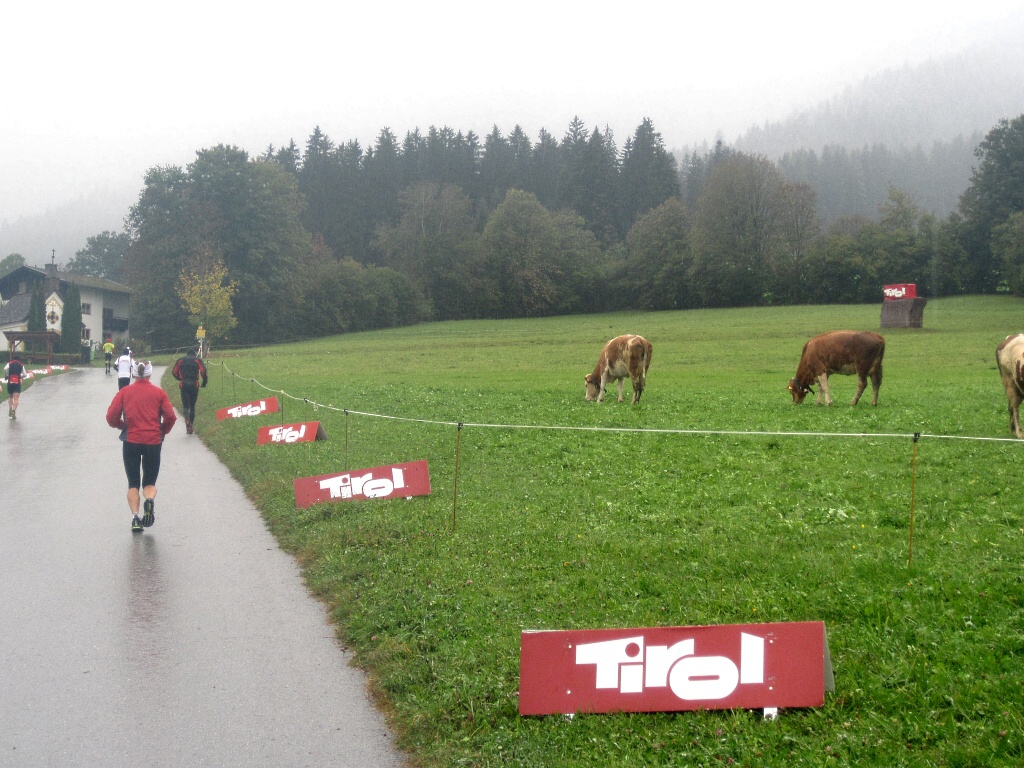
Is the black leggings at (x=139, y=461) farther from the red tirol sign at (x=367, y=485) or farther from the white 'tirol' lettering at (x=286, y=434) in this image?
the white 'tirol' lettering at (x=286, y=434)

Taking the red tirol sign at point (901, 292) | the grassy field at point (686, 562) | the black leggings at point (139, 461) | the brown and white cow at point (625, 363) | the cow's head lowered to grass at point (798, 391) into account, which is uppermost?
the red tirol sign at point (901, 292)

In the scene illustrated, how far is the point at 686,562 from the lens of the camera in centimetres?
829

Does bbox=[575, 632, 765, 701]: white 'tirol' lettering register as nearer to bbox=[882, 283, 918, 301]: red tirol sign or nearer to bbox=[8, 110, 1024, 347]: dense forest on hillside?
bbox=[882, 283, 918, 301]: red tirol sign

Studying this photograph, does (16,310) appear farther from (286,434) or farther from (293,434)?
(293,434)

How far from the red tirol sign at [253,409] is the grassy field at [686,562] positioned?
113 inches

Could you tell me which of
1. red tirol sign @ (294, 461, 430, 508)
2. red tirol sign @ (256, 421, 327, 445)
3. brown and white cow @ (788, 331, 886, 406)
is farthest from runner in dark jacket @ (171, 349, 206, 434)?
brown and white cow @ (788, 331, 886, 406)

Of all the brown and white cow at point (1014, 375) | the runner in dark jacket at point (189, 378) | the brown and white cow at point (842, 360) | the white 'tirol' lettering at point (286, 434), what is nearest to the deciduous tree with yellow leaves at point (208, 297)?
the runner in dark jacket at point (189, 378)

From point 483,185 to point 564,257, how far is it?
39.9 m

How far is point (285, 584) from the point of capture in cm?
934

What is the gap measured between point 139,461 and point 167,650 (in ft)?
19.2

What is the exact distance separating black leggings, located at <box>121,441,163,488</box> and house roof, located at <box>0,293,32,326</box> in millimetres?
84880

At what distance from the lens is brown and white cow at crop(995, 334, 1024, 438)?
14422mm

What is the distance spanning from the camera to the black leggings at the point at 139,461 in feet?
40.7

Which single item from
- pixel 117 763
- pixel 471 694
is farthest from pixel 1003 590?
pixel 117 763
